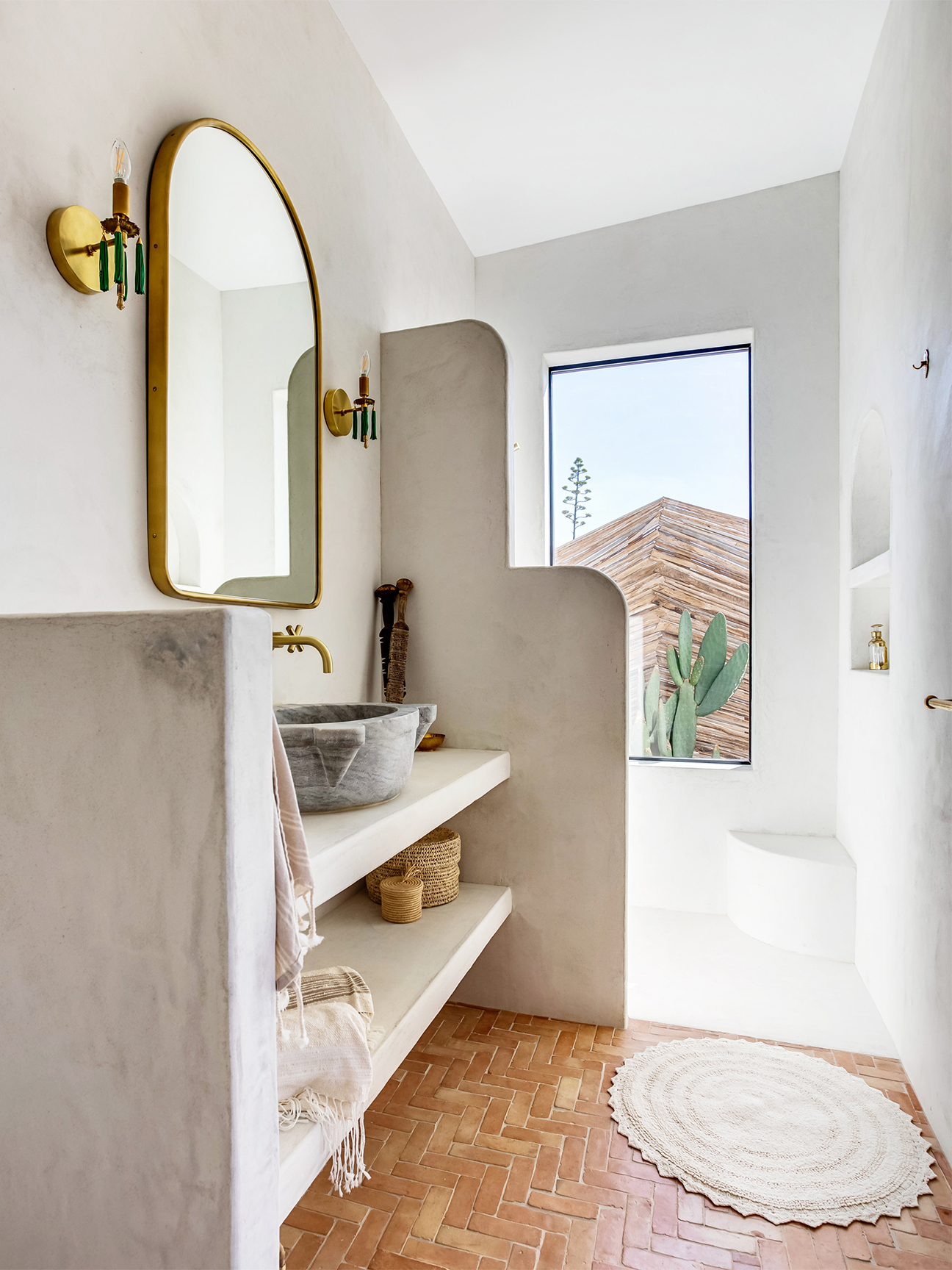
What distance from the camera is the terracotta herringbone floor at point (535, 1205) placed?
1.32 metres

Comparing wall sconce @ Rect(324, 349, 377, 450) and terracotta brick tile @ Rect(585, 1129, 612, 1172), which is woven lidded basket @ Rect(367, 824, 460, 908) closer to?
terracotta brick tile @ Rect(585, 1129, 612, 1172)

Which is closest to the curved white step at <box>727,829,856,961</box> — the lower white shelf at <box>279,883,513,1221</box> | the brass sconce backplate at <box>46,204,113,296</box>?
the lower white shelf at <box>279,883,513,1221</box>

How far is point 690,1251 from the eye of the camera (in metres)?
1.34

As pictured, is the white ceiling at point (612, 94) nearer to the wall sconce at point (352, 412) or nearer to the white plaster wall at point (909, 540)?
the white plaster wall at point (909, 540)

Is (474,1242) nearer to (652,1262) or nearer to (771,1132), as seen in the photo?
(652,1262)

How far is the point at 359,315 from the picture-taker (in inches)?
86.9

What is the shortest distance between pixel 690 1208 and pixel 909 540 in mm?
1613

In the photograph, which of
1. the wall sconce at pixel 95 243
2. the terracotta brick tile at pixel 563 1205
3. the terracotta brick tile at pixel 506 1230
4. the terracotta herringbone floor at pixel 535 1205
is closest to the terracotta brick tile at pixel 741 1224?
the terracotta herringbone floor at pixel 535 1205

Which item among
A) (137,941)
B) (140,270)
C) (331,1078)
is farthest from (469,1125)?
(140,270)

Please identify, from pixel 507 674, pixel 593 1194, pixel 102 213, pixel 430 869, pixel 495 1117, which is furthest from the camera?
pixel 507 674

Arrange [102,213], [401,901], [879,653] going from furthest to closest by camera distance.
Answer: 1. [879,653]
2. [401,901]
3. [102,213]

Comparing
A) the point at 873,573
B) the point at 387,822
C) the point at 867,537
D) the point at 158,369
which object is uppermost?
the point at 158,369

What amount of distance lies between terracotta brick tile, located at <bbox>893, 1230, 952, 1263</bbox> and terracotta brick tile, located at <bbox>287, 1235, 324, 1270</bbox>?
3.22 feet

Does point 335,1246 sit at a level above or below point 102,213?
below
